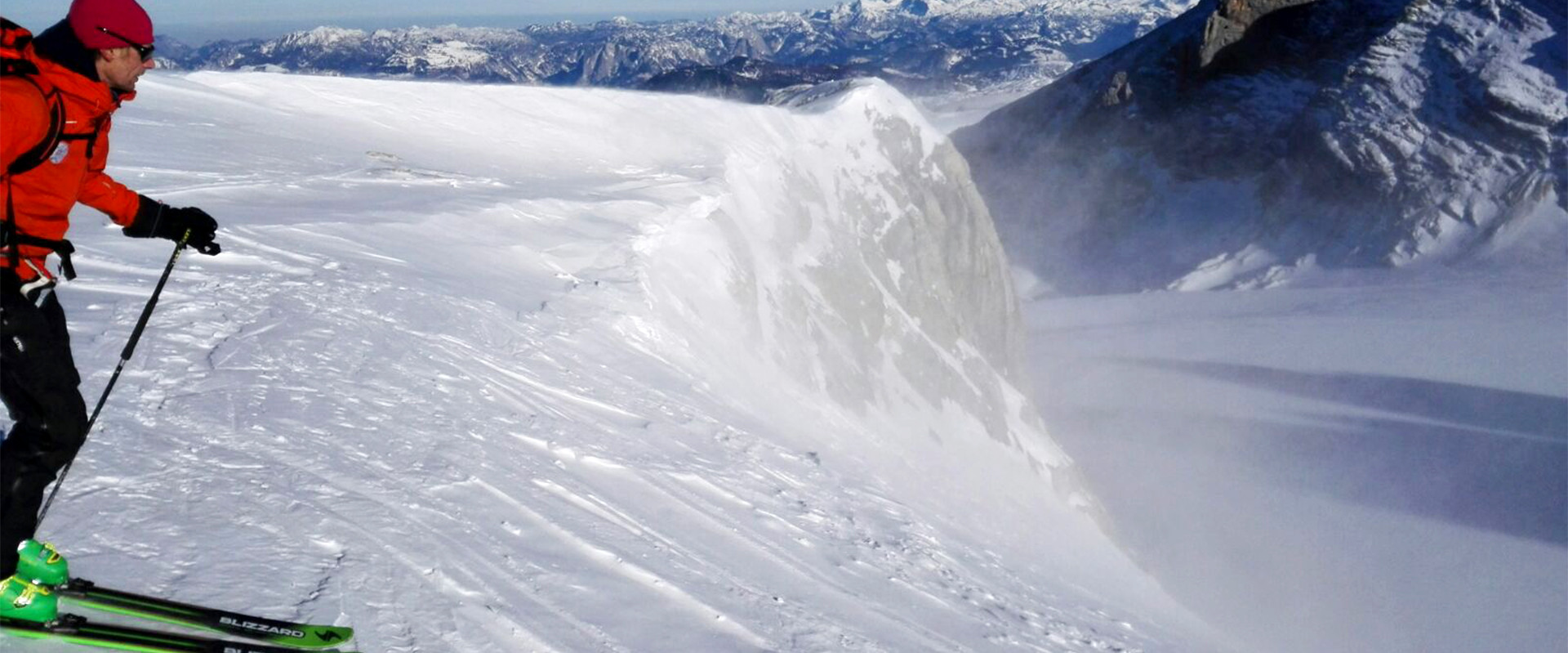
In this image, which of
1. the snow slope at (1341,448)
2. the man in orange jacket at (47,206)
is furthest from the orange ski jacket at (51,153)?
the snow slope at (1341,448)

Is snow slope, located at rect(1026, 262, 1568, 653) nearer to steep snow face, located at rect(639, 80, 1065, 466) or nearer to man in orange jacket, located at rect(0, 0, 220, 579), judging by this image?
steep snow face, located at rect(639, 80, 1065, 466)

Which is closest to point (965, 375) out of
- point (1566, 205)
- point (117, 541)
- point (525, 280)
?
point (525, 280)

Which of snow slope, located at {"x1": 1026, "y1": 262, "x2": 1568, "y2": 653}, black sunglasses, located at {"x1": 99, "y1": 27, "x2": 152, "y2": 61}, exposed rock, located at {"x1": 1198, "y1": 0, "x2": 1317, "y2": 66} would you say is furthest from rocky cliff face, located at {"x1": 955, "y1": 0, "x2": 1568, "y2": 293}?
black sunglasses, located at {"x1": 99, "y1": 27, "x2": 152, "y2": 61}

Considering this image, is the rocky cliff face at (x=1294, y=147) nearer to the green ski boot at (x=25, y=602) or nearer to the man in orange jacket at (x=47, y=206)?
the man in orange jacket at (x=47, y=206)

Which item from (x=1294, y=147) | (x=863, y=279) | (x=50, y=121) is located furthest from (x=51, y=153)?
(x=1294, y=147)

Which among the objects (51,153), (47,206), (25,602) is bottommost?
(25,602)

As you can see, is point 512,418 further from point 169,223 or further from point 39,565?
point 39,565
